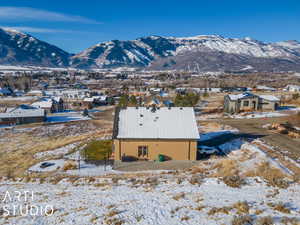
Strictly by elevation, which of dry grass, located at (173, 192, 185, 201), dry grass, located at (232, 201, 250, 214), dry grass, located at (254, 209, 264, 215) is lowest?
dry grass, located at (173, 192, 185, 201)

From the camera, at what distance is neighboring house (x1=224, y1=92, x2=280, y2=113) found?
6216cm

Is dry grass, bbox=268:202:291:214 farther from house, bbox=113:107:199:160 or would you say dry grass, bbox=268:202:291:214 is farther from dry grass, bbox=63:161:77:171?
dry grass, bbox=63:161:77:171

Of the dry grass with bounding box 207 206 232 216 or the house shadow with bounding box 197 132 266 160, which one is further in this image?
the house shadow with bounding box 197 132 266 160

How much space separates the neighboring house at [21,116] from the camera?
210 feet

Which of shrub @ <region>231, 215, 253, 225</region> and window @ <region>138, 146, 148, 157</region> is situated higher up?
shrub @ <region>231, 215, 253, 225</region>

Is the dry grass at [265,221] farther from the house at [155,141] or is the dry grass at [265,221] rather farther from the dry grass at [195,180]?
the house at [155,141]

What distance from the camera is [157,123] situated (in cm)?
2636

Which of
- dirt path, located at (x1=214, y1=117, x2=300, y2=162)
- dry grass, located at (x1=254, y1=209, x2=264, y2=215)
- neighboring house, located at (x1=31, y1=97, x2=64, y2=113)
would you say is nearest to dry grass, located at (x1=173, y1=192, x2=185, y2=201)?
dry grass, located at (x1=254, y1=209, x2=264, y2=215)

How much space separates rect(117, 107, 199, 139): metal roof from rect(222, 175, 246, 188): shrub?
727 centimetres

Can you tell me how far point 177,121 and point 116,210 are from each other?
48.1 feet

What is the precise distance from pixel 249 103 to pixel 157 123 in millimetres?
43869

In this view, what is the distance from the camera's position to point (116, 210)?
43.4ft

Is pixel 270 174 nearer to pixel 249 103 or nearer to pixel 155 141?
pixel 155 141

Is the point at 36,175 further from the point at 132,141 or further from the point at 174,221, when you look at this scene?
the point at 174,221
